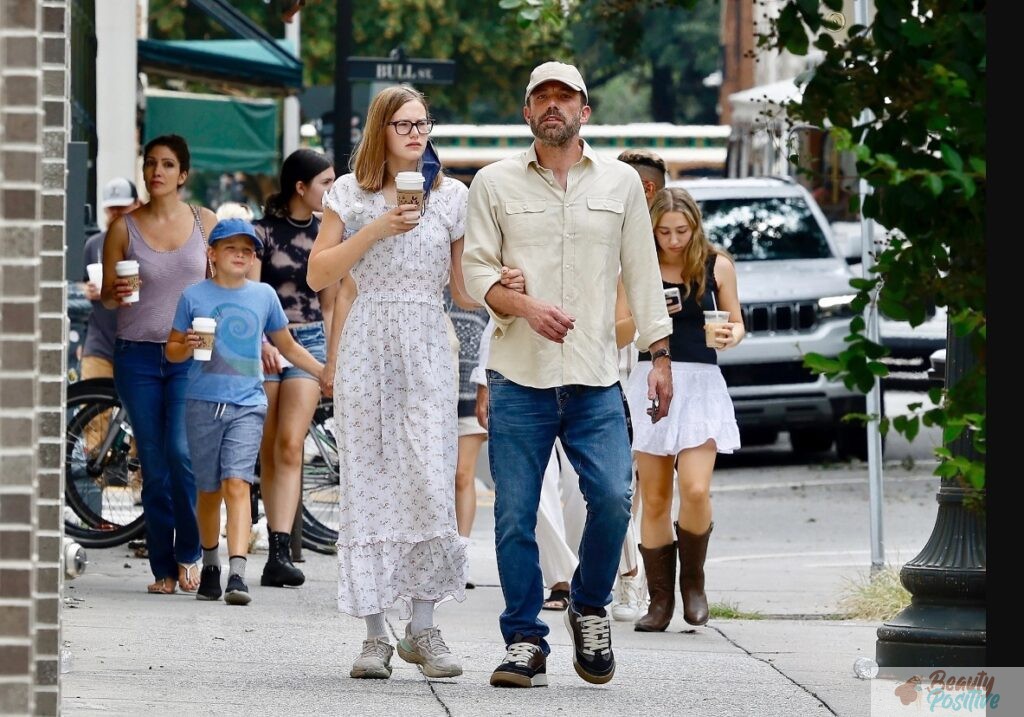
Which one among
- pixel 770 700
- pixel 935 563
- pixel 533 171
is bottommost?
pixel 770 700

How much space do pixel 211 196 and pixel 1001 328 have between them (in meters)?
39.7

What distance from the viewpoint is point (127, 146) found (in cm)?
1731

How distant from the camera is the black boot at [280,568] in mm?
9242

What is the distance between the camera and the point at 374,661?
674 cm

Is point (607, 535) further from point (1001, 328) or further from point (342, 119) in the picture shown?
point (342, 119)

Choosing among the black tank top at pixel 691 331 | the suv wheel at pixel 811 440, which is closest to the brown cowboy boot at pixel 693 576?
the black tank top at pixel 691 331

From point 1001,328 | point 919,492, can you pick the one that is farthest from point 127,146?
point 1001,328

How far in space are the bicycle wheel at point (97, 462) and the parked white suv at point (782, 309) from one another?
614 centimetres

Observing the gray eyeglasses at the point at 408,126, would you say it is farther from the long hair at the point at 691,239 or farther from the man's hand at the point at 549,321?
the long hair at the point at 691,239

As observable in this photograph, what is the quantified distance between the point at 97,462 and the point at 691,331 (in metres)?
3.58

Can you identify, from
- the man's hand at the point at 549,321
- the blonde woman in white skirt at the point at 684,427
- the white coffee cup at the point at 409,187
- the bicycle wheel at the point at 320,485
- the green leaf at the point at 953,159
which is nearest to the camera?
the green leaf at the point at 953,159

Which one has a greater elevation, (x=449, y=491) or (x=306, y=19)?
Result: (x=306, y=19)

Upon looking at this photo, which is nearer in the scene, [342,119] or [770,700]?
[770,700]

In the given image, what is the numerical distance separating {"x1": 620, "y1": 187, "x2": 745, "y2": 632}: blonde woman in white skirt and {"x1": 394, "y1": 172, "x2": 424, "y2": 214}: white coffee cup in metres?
1.81
